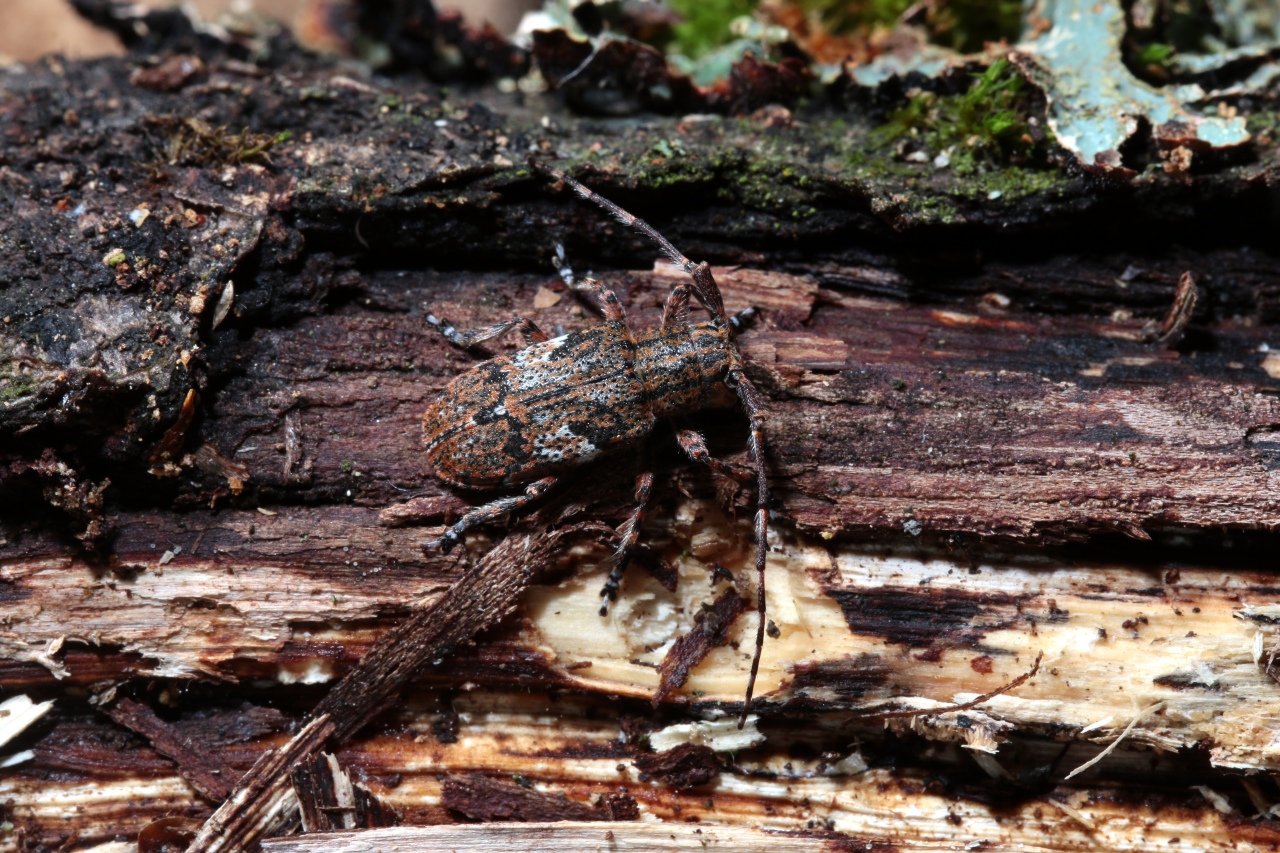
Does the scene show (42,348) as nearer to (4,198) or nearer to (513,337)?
(4,198)

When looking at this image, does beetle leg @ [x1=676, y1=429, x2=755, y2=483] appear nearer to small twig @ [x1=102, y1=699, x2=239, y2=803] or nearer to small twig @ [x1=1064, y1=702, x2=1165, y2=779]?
small twig @ [x1=1064, y1=702, x2=1165, y2=779]

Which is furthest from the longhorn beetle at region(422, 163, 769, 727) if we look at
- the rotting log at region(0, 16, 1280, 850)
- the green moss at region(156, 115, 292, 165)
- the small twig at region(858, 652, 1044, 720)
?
the green moss at region(156, 115, 292, 165)

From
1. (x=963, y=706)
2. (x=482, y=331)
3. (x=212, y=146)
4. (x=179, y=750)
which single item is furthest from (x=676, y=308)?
(x=179, y=750)

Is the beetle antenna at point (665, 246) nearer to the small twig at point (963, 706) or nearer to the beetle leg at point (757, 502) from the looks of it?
the beetle leg at point (757, 502)

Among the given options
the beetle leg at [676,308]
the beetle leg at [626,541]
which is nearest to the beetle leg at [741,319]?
the beetle leg at [676,308]

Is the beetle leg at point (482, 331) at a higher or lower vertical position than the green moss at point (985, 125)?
lower

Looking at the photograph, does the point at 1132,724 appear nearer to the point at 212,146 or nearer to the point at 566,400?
the point at 566,400

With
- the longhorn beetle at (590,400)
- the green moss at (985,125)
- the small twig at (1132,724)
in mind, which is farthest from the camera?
the green moss at (985,125)
